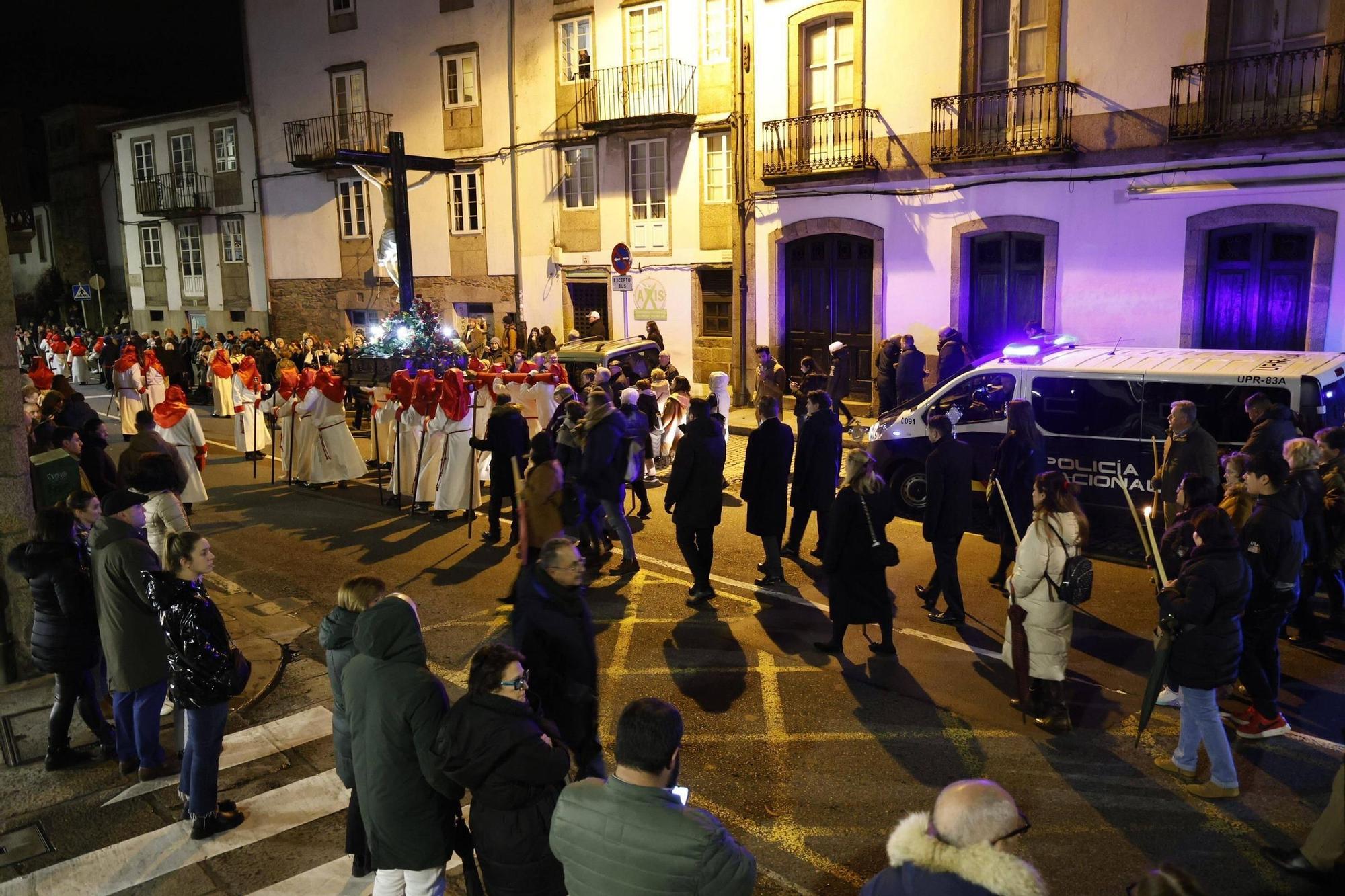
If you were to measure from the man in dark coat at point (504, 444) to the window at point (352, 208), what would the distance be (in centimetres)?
2038

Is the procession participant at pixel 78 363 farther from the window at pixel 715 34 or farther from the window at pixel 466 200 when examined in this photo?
the window at pixel 715 34

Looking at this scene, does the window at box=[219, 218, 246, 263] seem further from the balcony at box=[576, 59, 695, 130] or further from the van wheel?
the van wheel

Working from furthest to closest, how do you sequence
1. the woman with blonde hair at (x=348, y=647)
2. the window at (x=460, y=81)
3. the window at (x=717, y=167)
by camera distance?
the window at (x=460, y=81) < the window at (x=717, y=167) < the woman with blonde hair at (x=348, y=647)

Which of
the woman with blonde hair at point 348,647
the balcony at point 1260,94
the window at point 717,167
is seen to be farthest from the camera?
the window at point 717,167

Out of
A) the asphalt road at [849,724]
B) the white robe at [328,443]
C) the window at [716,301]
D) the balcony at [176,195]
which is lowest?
the asphalt road at [849,724]

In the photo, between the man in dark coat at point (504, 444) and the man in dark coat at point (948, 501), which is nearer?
the man in dark coat at point (948, 501)

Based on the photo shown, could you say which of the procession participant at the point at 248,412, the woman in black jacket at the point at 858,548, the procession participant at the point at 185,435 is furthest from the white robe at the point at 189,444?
the woman in black jacket at the point at 858,548

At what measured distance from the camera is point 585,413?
10805mm

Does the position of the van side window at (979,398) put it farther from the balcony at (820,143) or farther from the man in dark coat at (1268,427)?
the balcony at (820,143)

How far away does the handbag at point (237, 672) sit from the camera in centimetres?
525

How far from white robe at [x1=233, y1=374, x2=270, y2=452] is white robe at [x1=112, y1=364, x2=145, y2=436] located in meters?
3.40

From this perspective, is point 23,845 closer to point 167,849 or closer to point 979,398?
point 167,849

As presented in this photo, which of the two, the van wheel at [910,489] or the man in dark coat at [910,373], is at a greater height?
the man in dark coat at [910,373]

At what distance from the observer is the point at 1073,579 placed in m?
6.30
